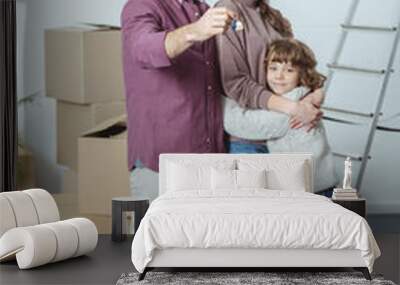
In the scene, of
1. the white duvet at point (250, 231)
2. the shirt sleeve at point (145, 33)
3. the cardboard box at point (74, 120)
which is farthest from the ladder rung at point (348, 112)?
the white duvet at point (250, 231)

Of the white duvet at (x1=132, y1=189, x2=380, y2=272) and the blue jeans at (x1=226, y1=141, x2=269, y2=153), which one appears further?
the blue jeans at (x1=226, y1=141, x2=269, y2=153)

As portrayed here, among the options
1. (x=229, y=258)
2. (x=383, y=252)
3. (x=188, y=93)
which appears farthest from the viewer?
(x=188, y=93)

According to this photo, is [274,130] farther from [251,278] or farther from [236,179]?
[251,278]

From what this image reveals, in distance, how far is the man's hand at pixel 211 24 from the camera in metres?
7.79

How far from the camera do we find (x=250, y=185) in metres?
7.21

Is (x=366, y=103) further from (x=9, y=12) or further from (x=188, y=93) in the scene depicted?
(x=9, y=12)

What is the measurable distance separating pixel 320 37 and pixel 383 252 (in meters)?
2.13

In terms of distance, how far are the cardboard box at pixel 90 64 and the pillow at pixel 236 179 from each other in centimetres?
136

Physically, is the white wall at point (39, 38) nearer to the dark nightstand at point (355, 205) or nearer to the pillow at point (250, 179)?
the pillow at point (250, 179)

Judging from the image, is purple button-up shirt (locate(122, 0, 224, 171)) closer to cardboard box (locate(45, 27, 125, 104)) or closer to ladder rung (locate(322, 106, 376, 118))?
cardboard box (locate(45, 27, 125, 104))

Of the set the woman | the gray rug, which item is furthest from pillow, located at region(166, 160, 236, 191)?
the gray rug

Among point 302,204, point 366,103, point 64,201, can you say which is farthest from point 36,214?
point 366,103

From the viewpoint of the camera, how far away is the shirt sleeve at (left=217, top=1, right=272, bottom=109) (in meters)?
7.93

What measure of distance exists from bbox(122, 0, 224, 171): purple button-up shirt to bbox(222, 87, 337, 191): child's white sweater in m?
0.12
